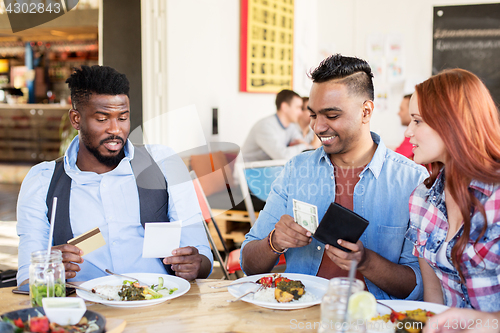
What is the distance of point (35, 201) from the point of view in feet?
5.32

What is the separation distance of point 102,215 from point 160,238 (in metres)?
0.42

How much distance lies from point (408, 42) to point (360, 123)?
4.41 meters

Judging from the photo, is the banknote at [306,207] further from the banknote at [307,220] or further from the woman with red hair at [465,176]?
the woman with red hair at [465,176]

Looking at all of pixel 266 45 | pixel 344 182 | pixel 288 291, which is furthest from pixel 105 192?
pixel 266 45

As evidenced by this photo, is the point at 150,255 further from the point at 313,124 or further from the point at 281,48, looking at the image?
the point at 281,48

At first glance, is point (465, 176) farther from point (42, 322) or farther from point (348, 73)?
point (42, 322)

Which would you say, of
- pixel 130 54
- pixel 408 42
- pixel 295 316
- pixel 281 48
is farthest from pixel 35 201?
pixel 408 42

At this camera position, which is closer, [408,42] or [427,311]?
[427,311]

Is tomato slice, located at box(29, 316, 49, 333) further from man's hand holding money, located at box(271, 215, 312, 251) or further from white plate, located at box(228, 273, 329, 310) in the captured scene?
man's hand holding money, located at box(271, 215, 312, 251)

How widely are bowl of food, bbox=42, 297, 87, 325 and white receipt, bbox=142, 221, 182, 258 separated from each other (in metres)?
0.33

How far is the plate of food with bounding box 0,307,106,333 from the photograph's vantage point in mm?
987

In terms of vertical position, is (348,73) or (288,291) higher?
(348,73)

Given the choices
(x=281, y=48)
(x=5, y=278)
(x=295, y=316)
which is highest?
(x=281, y=48)

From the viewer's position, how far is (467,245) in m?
1.22
